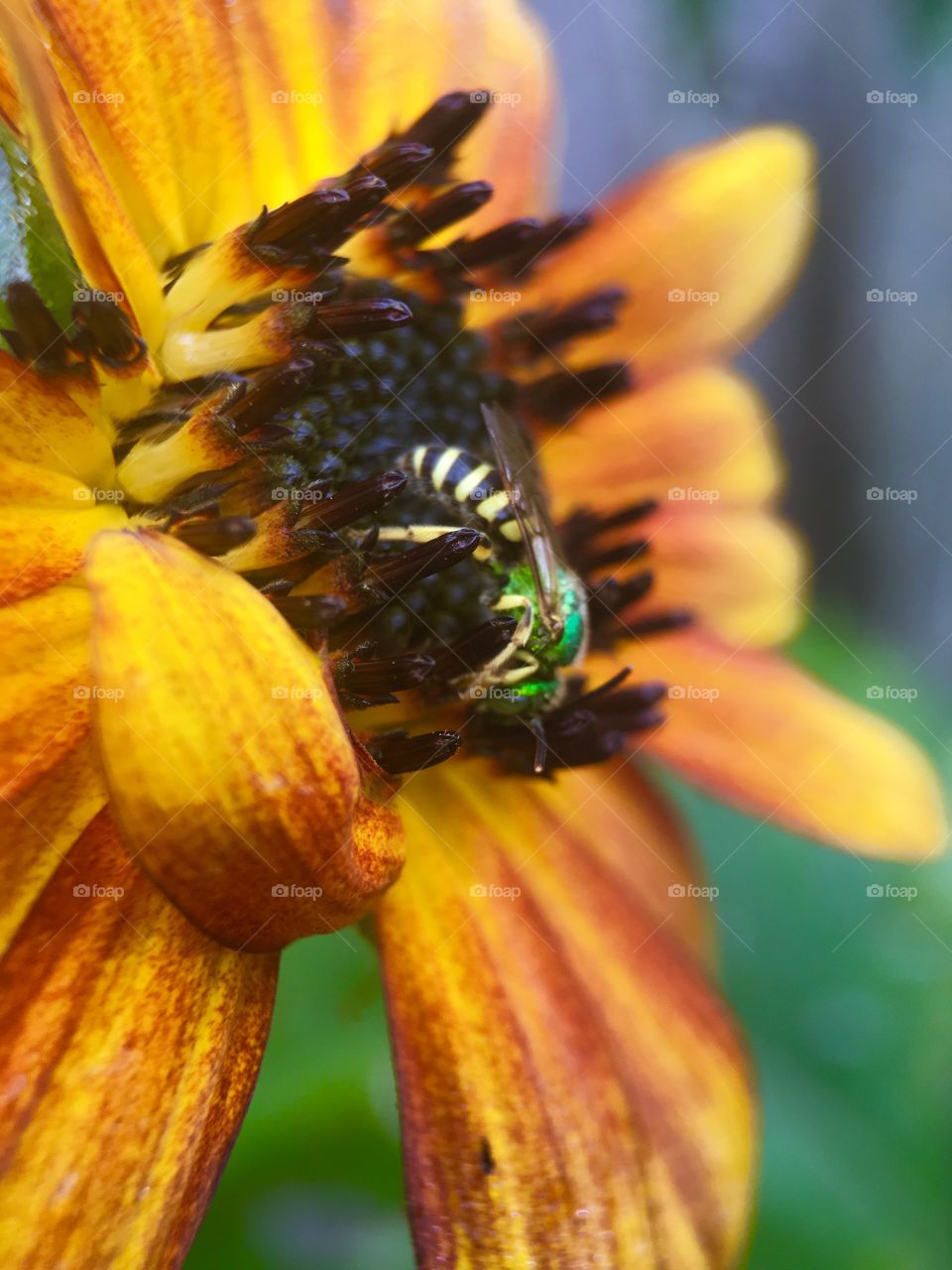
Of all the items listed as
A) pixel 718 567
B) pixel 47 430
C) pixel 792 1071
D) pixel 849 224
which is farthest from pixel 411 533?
pixel 849 224

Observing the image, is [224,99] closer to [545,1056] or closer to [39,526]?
[39,526]

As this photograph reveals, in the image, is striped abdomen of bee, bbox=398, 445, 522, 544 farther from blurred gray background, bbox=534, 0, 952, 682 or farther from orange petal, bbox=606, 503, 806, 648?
blurred gray background, bbox=534, 0, 952, 682

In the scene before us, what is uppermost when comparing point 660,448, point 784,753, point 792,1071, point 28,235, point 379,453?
point 28,235

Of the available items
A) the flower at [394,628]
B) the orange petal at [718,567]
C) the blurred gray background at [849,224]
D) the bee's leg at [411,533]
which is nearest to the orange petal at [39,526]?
the flower at [394,628]

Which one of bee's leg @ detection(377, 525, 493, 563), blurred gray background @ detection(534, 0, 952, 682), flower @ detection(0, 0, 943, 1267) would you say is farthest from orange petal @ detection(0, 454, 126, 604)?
blurred gray background @ detection(534, 0, 952, 682)

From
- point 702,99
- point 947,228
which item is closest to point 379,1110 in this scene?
point 702,99

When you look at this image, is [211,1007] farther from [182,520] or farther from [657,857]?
[657,857]

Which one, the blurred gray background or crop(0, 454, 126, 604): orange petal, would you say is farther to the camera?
the blurred gray background
